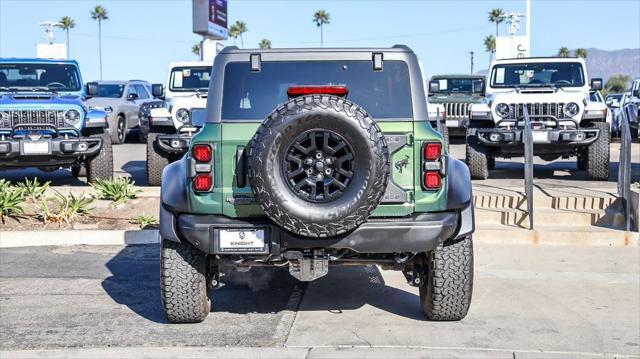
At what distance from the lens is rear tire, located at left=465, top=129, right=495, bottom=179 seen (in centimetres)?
1285

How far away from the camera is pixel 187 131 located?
12195 millimetres

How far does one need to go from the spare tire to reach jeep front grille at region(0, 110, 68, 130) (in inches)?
281

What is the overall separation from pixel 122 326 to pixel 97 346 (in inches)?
19.6

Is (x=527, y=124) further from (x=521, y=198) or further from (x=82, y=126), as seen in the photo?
(x=82, y=126)

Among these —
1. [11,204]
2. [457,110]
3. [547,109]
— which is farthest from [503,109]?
[11,204]

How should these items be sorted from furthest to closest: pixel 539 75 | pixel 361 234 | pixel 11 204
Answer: pixel 539 75 → pixel 11 204 → pixel 361 234

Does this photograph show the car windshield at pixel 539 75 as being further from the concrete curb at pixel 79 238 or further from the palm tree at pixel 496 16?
the palm tree at pixel 496 16

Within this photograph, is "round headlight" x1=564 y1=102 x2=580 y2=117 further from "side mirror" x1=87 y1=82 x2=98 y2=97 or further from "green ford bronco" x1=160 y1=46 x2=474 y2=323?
"green ford bronco" x1=160 y1=46 x2=474 y2=323

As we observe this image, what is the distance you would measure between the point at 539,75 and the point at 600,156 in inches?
71.7

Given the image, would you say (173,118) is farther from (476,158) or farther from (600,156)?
(600,156)

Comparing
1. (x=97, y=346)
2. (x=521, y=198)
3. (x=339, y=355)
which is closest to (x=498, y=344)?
(x=339, y=355)

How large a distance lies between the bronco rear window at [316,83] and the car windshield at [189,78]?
8141mm

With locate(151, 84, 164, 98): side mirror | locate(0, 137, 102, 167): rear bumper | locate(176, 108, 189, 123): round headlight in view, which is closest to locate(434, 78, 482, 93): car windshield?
locate(151, 84, 164, 98): side mirror

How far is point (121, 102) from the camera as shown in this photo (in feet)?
69.2
